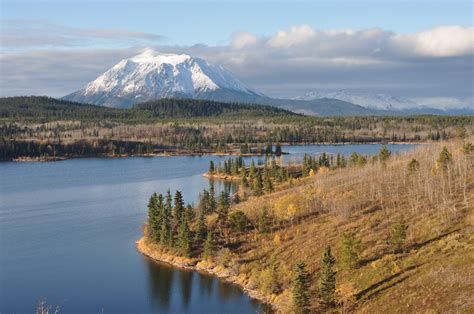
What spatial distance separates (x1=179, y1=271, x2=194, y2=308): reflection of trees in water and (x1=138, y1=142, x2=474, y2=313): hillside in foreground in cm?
219

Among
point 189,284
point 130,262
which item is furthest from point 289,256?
point 130,262

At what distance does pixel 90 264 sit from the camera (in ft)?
250

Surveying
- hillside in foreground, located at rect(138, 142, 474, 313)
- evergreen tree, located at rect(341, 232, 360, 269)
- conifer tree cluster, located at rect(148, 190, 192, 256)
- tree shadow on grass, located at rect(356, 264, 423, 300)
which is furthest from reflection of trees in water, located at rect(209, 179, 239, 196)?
tree shadow on grass, located at rect(356, 264, 423, 300)

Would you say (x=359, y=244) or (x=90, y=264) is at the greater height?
(x=359, y=244)

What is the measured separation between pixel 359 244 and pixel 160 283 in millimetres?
24505

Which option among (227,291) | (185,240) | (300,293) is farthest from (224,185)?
(300,293)

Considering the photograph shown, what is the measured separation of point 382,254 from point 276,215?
70.0 ft

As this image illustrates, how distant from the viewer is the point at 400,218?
71250 mm

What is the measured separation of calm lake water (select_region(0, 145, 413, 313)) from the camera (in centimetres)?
6288

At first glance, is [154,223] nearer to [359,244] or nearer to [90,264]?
[90,264]

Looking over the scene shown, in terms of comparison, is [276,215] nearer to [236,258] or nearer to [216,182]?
[236,258]

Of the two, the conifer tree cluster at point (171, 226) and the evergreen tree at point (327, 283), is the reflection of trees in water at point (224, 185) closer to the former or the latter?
the conifer tree cluster at point (171, 226)

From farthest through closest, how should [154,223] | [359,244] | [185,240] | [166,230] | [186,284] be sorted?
[154,223] < [166,230] < [185,240] < [186,284] < [359,244]

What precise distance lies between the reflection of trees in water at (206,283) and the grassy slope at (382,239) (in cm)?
322
